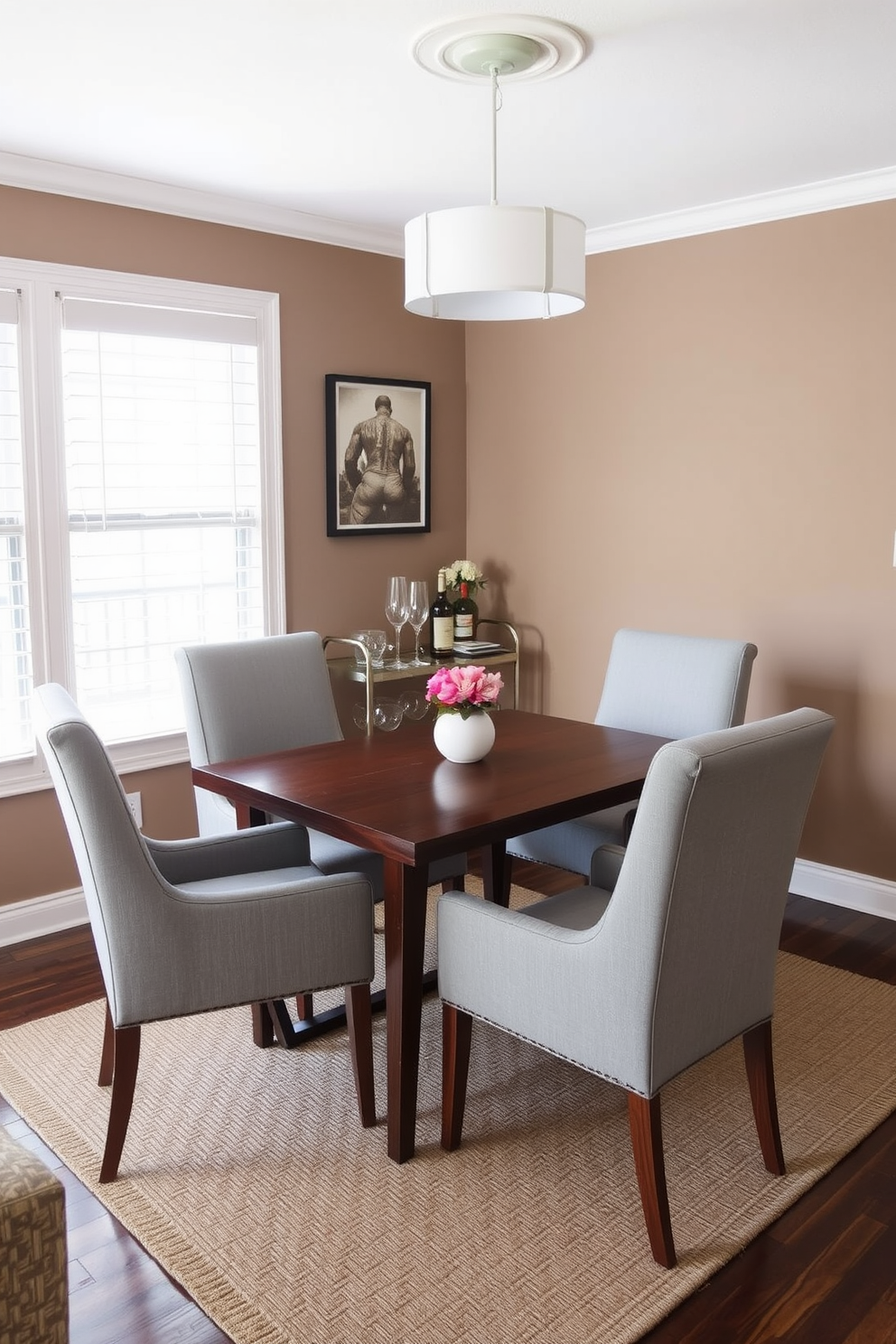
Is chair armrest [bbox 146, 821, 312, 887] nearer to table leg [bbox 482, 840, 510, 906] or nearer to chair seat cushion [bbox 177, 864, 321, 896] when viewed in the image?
chair seat cushion [bbox 177, 864, 321, 896]

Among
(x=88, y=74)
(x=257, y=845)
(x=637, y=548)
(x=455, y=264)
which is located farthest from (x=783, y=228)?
(x=257, y=845)

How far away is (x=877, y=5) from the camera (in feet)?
7.36

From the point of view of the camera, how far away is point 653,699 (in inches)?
136

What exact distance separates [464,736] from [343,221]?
2.28 metres

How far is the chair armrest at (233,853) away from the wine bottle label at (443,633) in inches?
67.6

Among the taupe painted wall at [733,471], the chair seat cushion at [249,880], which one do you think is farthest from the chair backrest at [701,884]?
the taupe painted wall at [733,471]

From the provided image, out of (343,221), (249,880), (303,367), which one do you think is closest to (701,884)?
(249,880)

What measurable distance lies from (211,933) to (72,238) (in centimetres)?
236

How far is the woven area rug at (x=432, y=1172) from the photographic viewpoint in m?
1.99

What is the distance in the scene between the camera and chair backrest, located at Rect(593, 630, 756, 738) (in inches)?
130

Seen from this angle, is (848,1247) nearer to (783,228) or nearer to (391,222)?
(783,228)

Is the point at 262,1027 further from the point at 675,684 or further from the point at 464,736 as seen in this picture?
the point at 675,684

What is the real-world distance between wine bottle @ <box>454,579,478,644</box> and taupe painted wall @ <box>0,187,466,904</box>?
228 mm

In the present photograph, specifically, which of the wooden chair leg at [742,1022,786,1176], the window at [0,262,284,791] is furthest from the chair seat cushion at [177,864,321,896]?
the window at [0,262,284,791]
